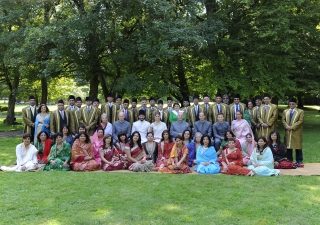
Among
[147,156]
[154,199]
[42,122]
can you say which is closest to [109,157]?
[147,156]

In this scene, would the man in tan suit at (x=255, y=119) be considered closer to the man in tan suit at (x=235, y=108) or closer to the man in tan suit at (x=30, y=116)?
the man in tan suit at (x=235, y=108)

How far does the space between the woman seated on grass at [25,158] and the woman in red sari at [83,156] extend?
0.81 m

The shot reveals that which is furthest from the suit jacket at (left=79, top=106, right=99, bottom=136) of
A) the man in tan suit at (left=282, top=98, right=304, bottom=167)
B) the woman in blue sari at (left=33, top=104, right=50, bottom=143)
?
the man in tan suit at (left=282, top=98, right=304, bottom=167)

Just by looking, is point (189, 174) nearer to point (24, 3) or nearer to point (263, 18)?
point (263, 18)

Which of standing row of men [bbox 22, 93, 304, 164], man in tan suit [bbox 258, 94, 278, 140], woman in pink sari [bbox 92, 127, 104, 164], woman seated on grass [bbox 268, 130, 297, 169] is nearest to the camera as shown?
woman seated on grass [bbox 268, 130, 297, 169]

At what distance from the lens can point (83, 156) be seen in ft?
22.9

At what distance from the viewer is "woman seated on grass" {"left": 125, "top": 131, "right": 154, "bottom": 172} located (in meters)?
6.73

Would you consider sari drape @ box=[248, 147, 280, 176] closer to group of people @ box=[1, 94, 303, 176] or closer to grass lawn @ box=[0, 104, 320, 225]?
group of people @ box=[1, 94, 303, 176]

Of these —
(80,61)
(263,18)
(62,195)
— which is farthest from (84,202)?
(263,18)

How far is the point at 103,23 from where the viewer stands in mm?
10836

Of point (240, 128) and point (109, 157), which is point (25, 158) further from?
point (240, 128)

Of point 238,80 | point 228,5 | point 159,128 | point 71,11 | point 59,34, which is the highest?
point 228,5

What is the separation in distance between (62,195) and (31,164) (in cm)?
227

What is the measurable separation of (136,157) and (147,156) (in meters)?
0.31
